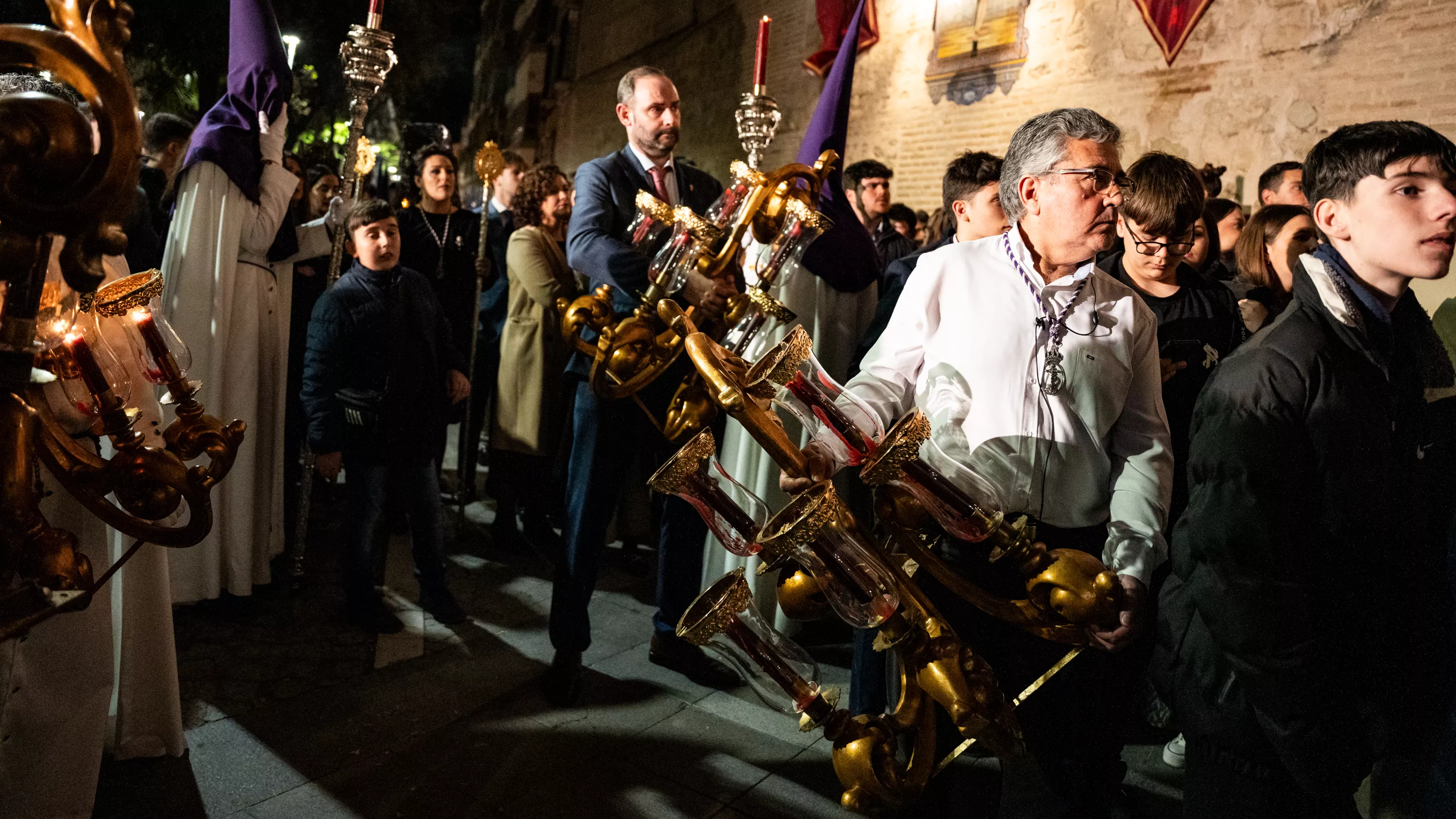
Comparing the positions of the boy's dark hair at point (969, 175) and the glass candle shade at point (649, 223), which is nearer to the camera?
the glass candle shade at point (649, 223)

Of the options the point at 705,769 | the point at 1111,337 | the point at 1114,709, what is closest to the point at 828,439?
the point at 1111,337

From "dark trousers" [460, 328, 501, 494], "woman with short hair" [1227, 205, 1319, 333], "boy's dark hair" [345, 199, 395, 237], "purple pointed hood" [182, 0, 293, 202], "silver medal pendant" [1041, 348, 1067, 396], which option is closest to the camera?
"silver medal pendant" [1041, 348, 1067, 396]

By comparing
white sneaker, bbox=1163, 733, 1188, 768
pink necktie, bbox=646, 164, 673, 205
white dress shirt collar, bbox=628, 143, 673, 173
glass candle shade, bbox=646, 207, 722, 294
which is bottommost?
white sneaker, bbox=1163, 733, 1188, 768

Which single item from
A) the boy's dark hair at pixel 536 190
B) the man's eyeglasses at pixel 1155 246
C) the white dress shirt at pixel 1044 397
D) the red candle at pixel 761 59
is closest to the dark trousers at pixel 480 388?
the boy's dark hair at pixel 536 190

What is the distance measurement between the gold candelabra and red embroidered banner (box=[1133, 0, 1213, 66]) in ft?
28.2

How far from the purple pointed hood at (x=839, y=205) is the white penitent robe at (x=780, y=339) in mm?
69

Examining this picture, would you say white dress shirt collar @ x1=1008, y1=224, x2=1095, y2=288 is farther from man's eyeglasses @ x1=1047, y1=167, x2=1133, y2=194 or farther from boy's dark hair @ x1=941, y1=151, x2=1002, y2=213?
boy's dark hair @ x1=941, y1=151, x2=1002, y2=213

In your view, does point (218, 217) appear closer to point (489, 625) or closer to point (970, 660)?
point (489, 625)

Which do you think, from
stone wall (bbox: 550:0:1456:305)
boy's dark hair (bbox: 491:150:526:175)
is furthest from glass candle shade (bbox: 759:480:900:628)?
stone wall (bbox: 550:0:1456:305)

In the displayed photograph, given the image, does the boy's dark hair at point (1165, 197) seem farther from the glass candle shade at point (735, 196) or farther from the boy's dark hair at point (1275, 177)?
the boy's dark hair at point (1275, 177)

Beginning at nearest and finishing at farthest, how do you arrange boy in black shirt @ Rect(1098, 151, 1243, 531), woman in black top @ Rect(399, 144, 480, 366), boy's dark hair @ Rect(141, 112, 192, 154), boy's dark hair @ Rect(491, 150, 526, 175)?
1. boy in black shirt @ Rect(1098, 151, 1243, 531)
2. boy's dark hair @ Rect(141, 112, 192, 154)
3. woman in black top @ Rect(399, 144, 480, 366)
4. boy's dark hair @ Rect(491, 150, 526, 175)

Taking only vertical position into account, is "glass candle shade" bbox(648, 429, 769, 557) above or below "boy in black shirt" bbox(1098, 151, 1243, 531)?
below

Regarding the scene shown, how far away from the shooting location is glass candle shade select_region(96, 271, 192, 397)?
172 cm

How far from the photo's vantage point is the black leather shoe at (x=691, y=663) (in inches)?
148
